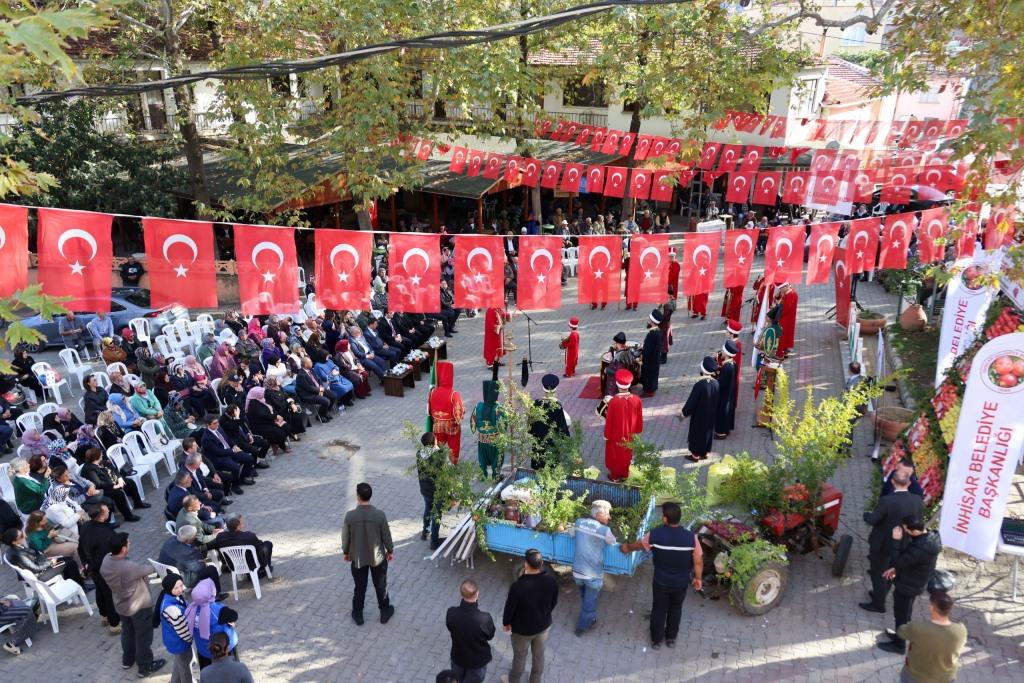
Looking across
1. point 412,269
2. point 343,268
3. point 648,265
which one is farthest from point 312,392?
point 648,265

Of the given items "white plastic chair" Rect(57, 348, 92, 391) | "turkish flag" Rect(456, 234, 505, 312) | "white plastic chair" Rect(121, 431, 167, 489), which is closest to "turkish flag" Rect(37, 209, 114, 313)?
"white plastic chair" Rect(121, 431, 167, 489)

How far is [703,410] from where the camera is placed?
33.7ft

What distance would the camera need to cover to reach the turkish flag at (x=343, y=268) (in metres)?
8.74

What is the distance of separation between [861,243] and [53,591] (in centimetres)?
1060

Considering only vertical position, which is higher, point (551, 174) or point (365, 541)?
point (551, 174)

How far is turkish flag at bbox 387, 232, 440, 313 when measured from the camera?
8.93 m

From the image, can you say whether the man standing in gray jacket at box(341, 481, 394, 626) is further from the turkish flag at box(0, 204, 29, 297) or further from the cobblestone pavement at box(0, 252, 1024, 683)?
the turkish flag at box(0, 204, 29, 297)

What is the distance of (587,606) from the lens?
23.4 feet

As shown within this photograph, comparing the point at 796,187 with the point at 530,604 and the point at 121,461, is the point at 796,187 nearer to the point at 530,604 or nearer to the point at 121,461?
the point at 530,604

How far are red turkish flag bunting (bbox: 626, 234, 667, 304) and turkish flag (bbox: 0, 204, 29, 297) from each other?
6.86m

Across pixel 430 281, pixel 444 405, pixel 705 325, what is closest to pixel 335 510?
pixel 444 405

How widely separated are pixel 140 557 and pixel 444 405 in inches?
158

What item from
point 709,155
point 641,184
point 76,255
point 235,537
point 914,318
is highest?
point 709,155

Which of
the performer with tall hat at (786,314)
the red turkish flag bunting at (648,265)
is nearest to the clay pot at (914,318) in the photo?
the performer with tall hat at (786,314)
